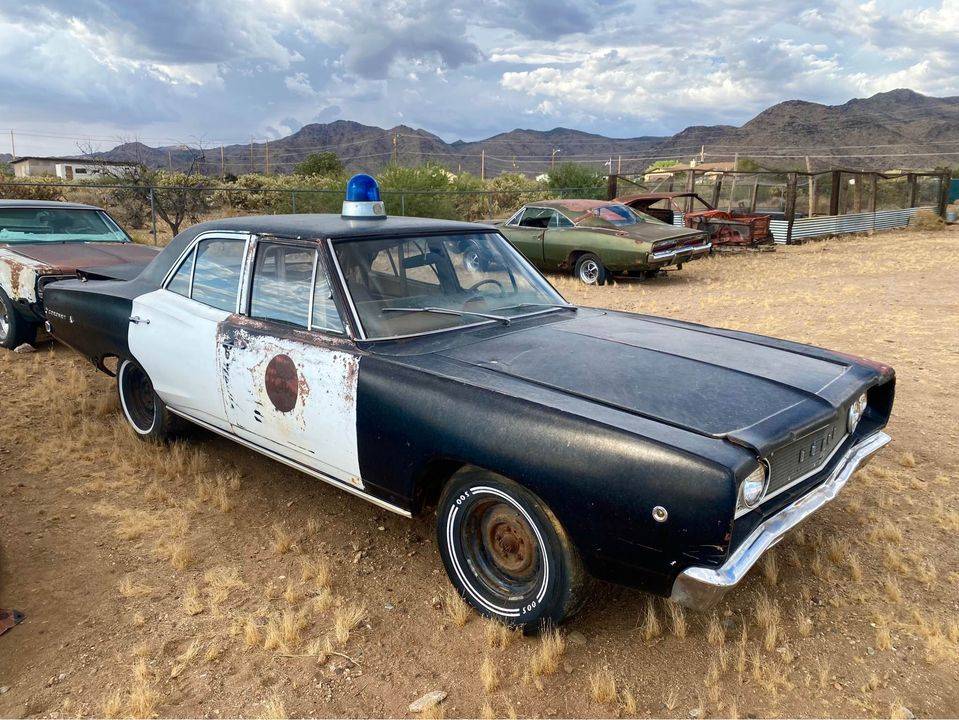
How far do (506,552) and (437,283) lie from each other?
4.91 ft

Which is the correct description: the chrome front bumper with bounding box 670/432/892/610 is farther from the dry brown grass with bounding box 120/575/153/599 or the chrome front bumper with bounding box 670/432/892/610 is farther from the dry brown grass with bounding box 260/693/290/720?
the dry brown grass with bounding box 120/575/153/599

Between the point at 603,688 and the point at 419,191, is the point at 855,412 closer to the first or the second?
the point at 603,688

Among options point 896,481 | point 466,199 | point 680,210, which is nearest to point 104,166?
point 466,199

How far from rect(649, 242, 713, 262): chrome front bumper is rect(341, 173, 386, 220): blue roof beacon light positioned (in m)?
7.70

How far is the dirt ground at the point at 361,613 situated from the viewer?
241 cm

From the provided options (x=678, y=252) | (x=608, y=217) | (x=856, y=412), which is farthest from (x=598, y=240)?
(x=856, y=412)

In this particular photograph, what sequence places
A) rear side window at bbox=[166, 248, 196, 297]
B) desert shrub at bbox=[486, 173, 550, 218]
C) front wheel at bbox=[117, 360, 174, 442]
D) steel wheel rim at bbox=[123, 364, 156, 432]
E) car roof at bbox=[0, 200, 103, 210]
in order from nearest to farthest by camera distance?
1. rear side window at bbox=[166, 248, 196, 297]
2. front wheel at bbox=[117, 360, 174, 442]
3. steel wheel rim at bbox=[123, 364, 156, 432]
4. car roof at bbox=[0, 200, 103, 210]
5. desert shrub at bbox=[486, 173, 550, 218]

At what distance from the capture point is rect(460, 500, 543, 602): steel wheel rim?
2600mm

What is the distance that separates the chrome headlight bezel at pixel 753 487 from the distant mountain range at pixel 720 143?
49.1 metres

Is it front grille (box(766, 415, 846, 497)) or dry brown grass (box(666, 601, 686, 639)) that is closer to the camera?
front grille (box(766, 415, 846, 497))

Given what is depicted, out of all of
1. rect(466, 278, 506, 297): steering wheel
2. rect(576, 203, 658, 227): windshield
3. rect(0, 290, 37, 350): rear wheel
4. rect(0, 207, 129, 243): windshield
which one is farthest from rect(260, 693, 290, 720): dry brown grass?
rect(576, 203, 658, 227): windshield

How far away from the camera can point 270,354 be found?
325 cm

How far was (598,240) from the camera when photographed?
11.3 m

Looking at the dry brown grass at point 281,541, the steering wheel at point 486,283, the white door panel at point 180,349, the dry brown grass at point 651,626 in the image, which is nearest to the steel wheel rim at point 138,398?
the white door panel at point 180,349
